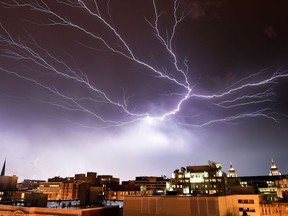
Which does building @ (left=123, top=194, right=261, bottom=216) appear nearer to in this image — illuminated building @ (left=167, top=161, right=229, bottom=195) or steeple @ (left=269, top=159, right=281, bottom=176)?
illuminated building @ (left=167, top=161, right=229, bottom=195)

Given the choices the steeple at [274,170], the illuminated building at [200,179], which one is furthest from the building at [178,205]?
the steeple at [274,170]

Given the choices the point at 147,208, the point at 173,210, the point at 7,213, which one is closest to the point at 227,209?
the point at 173,210

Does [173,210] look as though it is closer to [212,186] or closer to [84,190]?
[84,190]

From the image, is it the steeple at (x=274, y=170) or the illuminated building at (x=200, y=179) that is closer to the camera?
the illuminated building at (x=200, y=179)

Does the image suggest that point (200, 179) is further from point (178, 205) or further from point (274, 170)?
point (274, 170)

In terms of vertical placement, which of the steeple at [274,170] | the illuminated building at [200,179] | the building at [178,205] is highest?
the steeple at [274,170]

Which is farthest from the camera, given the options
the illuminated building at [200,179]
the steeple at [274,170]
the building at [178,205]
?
the steeple at [274,170]

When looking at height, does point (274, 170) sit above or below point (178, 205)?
above

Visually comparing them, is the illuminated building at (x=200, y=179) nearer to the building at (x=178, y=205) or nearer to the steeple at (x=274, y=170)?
the building at (x=178, y=205)

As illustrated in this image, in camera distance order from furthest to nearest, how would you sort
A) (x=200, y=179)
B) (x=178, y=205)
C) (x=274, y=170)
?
1. (x=274, y=170)
2. (x=200, y=179)
3. (x=178, y=205)

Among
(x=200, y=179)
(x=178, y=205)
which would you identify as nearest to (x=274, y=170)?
(x=200, y=179)
